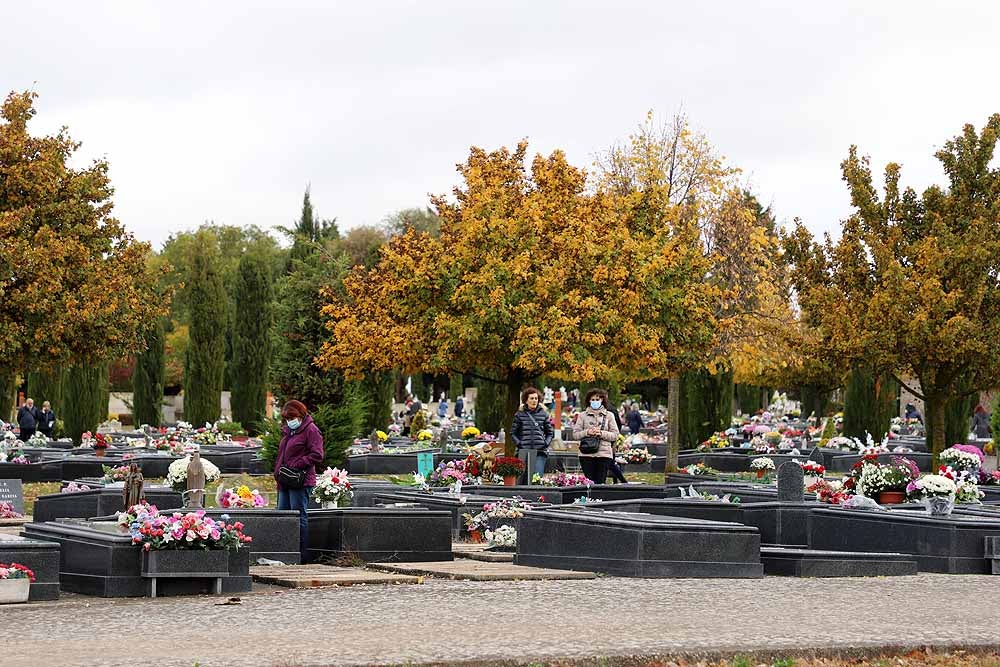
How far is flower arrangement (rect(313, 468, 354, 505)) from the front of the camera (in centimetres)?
1730

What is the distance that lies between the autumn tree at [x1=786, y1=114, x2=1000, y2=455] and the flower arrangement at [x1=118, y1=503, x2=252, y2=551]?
16815 millimetres

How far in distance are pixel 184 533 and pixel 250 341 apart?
36.8m

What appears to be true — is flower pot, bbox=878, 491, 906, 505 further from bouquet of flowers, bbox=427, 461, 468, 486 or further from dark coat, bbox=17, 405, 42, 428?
dark coat, bbox=17, 405, 42, 428

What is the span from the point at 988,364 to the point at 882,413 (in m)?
11.5

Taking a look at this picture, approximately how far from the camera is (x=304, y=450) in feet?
51.2

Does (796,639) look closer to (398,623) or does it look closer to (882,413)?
(398,623)

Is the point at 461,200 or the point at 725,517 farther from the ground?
the point at 461,200

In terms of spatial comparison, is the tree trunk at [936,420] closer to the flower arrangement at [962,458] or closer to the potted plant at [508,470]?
the flower arrangement at [962,458]

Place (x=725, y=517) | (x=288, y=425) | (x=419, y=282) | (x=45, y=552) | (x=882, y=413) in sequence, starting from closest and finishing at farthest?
(x=45, y=552) < (x=288, y=425) < (x=725, y=517) < (x=419, y=282) < (x=882, y=413)

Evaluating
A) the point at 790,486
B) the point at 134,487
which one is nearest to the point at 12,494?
the point at 134,487

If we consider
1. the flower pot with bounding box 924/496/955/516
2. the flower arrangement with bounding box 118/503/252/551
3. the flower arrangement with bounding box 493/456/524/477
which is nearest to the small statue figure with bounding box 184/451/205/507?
the flower arrangement with bounding box 118/503/252/551

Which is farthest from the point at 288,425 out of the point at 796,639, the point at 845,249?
the point at 845,249

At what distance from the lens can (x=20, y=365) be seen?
30547 millimetres

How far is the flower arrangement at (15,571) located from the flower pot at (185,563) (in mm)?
881
